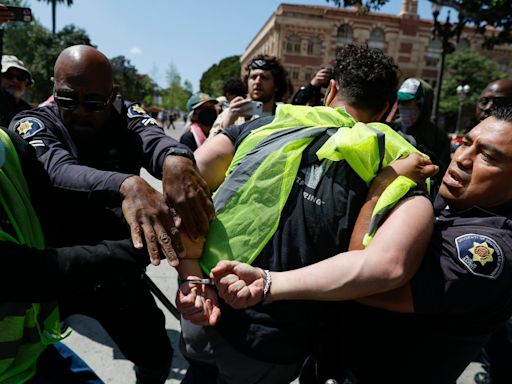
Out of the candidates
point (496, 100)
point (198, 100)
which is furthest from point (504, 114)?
Result: point (198, 100)

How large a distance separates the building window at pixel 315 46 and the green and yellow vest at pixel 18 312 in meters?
46.1

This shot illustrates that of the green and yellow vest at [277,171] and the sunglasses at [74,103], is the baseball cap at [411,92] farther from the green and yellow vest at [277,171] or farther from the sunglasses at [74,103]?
the sunglasses at [74,103]

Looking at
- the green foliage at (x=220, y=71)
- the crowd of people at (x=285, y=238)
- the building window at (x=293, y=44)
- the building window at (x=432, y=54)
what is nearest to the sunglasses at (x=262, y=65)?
the crowd of people at (x=285, y=238)

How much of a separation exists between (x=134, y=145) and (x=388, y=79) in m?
1.08

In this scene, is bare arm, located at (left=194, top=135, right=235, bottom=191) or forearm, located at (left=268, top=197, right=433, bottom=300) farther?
bare arm, located at (left=194, top=135, right=235, bottom=191)

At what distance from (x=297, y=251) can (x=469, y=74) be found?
149ft

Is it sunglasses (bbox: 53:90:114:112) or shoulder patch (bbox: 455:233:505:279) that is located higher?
sunglasses (bbox: 53:90:114:112)

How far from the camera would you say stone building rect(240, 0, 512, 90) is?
1698 inches

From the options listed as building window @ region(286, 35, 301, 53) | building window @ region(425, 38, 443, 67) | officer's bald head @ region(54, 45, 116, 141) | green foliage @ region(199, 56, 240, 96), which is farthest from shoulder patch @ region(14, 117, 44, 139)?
green foliage @ region(199, 56, 240, 96)

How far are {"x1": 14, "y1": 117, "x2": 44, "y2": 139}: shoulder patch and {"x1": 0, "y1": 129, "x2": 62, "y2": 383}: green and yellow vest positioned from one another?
25 cm

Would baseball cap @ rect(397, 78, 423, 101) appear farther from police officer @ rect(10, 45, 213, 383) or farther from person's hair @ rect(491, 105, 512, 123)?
police officer @ rect(10, 45, 213, 383)

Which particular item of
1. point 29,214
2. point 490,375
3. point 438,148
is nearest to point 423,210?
point 29,214

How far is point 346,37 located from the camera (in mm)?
44875

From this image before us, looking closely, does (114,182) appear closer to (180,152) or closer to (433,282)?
(180,152)
